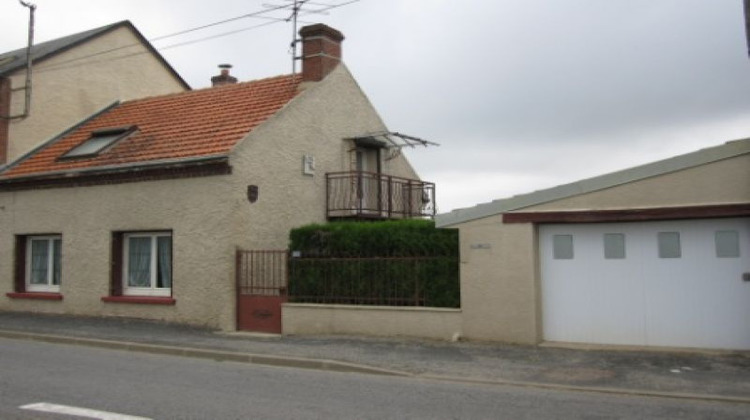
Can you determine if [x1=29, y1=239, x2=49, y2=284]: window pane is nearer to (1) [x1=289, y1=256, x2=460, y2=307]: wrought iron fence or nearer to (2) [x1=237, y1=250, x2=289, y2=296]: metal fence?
(2) [x1=237, y1=250, x2=289, y2=296]: metal fence

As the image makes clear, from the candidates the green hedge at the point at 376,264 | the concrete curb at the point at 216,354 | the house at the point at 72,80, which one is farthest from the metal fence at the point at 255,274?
the house at the point at 72,80

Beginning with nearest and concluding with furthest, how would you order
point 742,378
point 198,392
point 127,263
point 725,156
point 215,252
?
1. point 198,392
2. point 742,378
3. point 725,156
4. point 215,252
5. point 127,263

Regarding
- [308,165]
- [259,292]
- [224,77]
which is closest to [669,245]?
[259,292]

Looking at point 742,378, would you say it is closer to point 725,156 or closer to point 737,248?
point 737,248

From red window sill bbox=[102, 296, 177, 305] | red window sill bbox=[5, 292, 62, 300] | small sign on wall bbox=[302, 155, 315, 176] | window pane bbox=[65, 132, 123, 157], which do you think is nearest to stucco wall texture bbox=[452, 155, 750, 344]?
small sign on wall bbox=[302, 155, 315, 176]

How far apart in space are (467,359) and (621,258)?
127 inches

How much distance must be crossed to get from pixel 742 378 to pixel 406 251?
588 cm

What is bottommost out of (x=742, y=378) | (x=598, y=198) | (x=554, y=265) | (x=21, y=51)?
(x=742, y=378)

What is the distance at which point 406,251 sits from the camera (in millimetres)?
12664

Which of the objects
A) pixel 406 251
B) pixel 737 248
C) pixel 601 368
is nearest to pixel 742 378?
pixel 601 368

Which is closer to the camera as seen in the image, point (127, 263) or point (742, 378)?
point (742, 378)

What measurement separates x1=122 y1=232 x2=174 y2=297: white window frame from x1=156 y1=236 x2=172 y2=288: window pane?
0.07m

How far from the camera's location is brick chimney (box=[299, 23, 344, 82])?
16906mm

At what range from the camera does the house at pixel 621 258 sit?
10.5m
